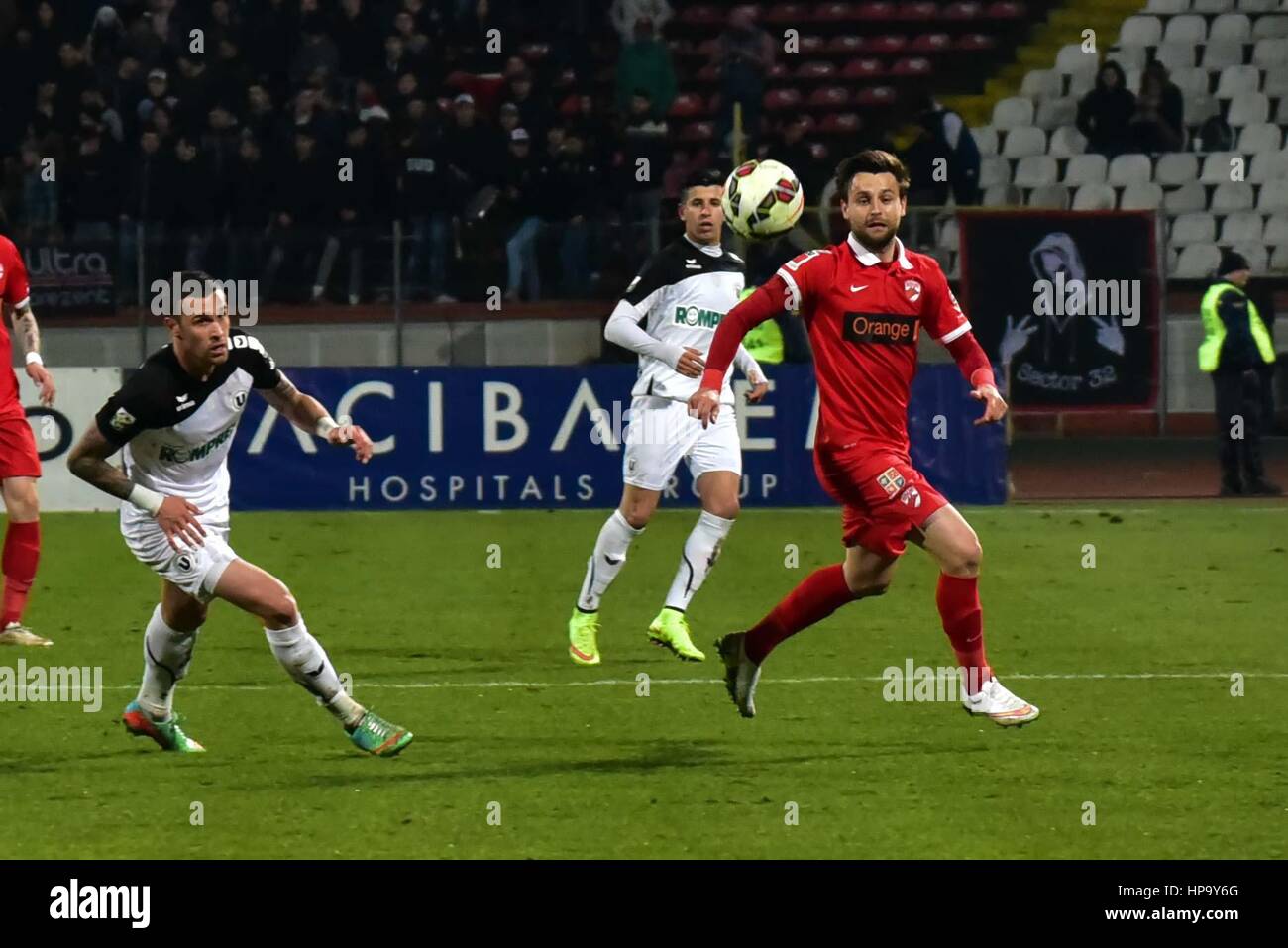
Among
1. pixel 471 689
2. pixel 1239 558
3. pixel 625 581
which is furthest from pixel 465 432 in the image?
pixel 471 689

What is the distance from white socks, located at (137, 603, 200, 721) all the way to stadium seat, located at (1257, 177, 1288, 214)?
787 inches

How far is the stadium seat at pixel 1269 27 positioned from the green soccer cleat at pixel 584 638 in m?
19.1

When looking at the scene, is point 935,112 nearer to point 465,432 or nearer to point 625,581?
point 465,432

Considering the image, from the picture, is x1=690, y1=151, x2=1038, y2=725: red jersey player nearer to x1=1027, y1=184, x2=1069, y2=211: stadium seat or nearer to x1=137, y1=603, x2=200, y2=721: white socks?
x1=137, y1=603, x2=200, y2=721: white socks

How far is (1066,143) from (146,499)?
2013 cm

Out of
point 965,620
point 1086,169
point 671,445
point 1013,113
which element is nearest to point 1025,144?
point 1013,113

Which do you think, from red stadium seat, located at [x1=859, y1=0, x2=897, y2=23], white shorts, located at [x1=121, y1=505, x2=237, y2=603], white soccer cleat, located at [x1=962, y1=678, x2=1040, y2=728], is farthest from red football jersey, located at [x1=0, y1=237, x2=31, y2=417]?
red stadium seat, located at [x1=859, y1=0, x2=897, y2=23]

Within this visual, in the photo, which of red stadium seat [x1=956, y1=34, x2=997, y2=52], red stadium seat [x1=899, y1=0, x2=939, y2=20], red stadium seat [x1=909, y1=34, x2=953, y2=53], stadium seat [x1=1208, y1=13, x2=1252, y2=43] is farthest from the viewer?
red stadium seat [x1=899, y1=0, x2=939, y2=20]

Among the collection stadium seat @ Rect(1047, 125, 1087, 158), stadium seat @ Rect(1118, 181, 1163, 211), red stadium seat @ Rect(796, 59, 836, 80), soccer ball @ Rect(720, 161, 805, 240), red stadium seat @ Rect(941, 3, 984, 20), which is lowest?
soccer ball @ Rect(720, 161, 805, 240)

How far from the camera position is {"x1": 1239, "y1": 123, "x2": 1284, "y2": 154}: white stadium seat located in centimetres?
2647

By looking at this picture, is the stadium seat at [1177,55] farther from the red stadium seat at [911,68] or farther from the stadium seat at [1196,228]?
the red stadium seat at [911,68]

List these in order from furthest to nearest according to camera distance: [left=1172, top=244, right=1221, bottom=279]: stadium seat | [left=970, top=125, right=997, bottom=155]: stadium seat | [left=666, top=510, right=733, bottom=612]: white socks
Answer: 1. [left=970, top=125, right=997, bottom=155]: stadium seat
2. [left=1172, top=244, right=1221, bottom=279]: stadium seat
3. [left=666, top=510, right=733, bottom=612]: white socks

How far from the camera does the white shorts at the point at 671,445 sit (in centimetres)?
1115

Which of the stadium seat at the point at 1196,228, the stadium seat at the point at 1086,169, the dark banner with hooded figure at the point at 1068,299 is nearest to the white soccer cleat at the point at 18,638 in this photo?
the dark banner with hooded figure at the point at 1068,299
